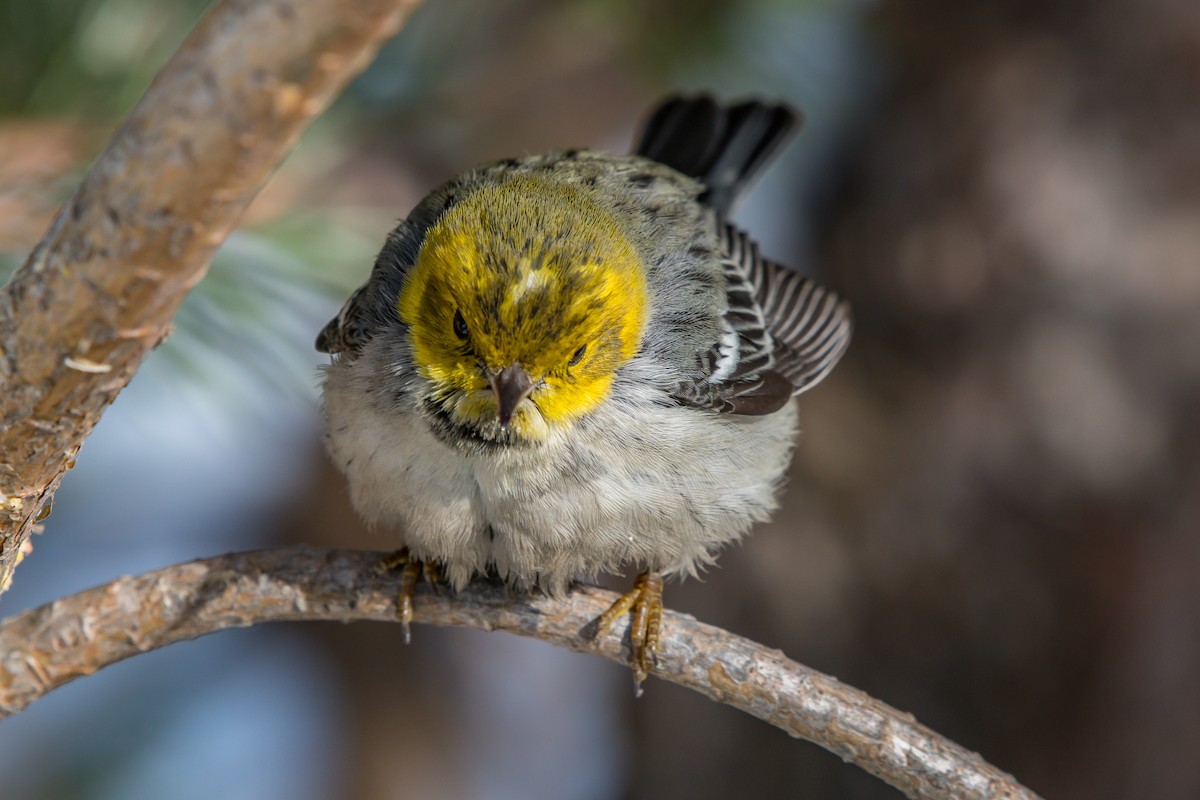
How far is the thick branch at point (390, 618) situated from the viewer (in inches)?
76.1

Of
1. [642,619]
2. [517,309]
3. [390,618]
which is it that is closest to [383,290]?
[517,309]

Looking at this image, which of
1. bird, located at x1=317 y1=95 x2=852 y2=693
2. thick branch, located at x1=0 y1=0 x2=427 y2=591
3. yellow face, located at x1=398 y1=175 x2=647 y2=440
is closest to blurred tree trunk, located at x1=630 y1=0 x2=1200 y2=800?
bird, located at x1=317 y1=95 x2=852 y2=693

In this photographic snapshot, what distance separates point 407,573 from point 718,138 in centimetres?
187

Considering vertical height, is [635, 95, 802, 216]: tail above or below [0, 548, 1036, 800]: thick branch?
above

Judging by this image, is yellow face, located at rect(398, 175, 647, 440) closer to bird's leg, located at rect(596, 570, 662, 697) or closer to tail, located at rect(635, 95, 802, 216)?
bird's leg, located at rect(596, 570, 662, 697)

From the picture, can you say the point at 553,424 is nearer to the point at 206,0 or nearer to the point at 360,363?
the point at 360,363

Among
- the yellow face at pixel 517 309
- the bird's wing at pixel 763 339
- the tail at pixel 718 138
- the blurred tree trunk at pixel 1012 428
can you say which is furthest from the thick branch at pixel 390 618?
the blurred tree trunk at pixel 1012 428

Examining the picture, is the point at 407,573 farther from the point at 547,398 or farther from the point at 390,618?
the point at 547,398

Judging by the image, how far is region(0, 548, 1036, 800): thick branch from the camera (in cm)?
193

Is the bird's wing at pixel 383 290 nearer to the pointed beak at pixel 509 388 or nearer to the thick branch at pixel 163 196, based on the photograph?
the pointed beak at pixel 509 388

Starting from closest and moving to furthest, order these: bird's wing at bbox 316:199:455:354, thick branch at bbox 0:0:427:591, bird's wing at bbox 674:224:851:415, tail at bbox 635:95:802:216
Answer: thick branch at bbox 0:0:427:591
bird's wing at bbox 316:199:455:354
bird's wing at bbox 674:224:851:415
tail at bbox 635:95:802:216

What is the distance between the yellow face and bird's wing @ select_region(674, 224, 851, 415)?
0.29m

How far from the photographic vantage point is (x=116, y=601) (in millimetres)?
2088

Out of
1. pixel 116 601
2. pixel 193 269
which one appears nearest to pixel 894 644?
pixel 116 601
